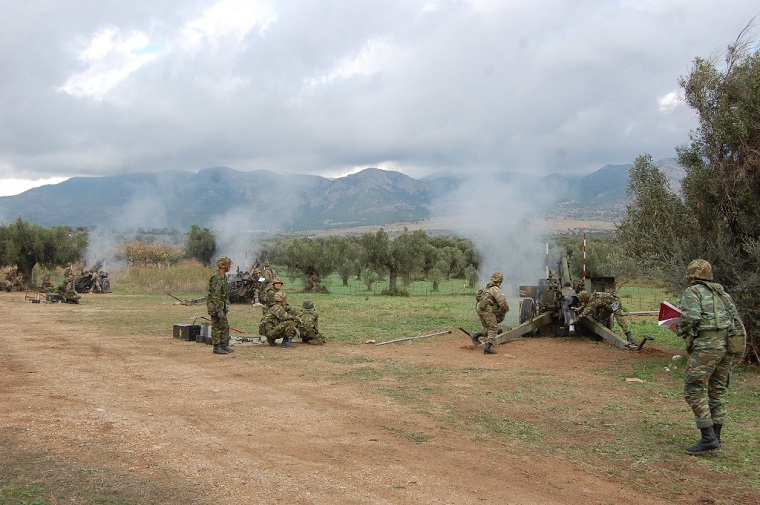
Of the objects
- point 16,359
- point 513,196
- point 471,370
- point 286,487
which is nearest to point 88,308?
point 16,359

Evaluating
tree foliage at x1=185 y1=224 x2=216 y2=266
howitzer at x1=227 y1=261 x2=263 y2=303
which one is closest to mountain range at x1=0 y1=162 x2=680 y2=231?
tree foliage at x1=185 y1=224 x2=216 y2=266

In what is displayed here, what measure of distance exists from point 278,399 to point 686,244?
7570 millimetres

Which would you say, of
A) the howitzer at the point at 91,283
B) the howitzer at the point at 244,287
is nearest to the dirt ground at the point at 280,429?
the howitzer at the point at 244,287

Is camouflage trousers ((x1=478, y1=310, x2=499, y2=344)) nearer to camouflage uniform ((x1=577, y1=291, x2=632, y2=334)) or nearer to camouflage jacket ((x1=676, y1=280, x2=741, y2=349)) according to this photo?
camouflage uniform ((x1=577, y1=291, x2=632, y2=334))

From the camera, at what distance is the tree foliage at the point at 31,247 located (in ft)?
122

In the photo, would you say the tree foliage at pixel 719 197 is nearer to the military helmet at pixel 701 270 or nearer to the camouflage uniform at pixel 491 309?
the camouflage uniform at pixel 491 309

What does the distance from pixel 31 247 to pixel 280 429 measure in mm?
35110

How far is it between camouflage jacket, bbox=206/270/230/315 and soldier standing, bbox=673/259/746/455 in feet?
29.7

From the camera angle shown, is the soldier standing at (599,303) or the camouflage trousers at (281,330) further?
the soldier standing at (599,303)

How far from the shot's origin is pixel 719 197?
12055 mm

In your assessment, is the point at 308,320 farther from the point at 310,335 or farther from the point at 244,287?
the point at 244,287

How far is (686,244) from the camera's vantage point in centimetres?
1211

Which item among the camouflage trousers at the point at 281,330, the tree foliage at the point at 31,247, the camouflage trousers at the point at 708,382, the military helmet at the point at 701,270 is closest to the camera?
the camouflage trousers at the point at 708,382

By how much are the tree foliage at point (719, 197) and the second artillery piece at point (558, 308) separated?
274 centimetres
